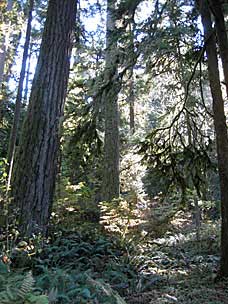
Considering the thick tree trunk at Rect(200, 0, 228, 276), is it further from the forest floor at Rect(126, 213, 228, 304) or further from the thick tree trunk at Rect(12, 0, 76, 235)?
the thick tree trunk at Rect(12, 0, 76, 235)

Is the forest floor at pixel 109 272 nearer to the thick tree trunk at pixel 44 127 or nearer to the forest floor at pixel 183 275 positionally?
the forest floor at pixel 183 275

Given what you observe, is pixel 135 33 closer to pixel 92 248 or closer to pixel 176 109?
pixel 176 109

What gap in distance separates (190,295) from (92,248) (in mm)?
1852

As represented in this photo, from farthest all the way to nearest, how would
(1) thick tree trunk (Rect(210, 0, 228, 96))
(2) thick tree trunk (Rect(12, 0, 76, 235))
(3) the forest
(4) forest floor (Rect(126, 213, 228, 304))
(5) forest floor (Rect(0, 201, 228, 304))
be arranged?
(2) thick tree trunk (Rect(12, 0, 76, 235)), (1) thick tree trunk (Rect(210, 0, 228, 96)), (3) the forest, (4) forest floor (Rect(126, 213, 228, 304)), (5) forest floor (Rect(0, 201, 228, 304))

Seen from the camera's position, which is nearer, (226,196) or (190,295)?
(190,295)

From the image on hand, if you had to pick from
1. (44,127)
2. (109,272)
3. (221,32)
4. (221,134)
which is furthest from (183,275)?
(221,32)

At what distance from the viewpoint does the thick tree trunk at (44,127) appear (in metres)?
5.34

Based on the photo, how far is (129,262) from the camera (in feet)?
16.7

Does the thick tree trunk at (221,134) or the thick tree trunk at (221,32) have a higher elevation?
the thick tree trunk at (221,32)

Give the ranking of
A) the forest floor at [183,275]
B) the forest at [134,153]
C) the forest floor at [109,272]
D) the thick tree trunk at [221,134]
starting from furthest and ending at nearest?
the thick tree trunk at [221,134], the forest at [134,153], the forest floor at [183,275], the forest floor at [109,272]

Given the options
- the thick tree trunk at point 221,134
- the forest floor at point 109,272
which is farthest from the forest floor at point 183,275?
the thick tree trunk at point 221,134

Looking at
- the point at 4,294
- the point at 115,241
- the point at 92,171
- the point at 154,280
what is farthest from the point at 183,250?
the point at 92,171

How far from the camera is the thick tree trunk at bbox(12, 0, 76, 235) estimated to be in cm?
534

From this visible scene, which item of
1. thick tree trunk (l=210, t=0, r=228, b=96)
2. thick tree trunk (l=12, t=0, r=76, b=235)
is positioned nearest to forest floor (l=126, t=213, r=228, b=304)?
thick tree trunk (l=12, t=0, r=76, b=235)
